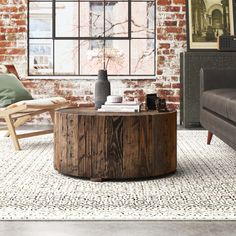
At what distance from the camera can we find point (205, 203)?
2.54 m

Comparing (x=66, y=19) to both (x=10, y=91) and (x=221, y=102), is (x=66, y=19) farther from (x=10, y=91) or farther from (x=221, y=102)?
(x=221, y=102)

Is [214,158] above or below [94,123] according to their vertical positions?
below

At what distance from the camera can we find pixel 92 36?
22.5 ft

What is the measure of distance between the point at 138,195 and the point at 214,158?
1.37 metres

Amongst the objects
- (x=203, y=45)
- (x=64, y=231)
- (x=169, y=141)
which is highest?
Result: (x=203, y=45)

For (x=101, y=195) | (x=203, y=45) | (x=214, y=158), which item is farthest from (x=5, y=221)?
(x=203, y=45)

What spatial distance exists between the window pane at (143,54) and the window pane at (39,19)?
1.12 metres

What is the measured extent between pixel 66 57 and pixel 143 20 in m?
1.11

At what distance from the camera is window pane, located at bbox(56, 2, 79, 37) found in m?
6.87

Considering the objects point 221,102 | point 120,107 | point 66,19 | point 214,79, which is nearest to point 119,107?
point 120,107

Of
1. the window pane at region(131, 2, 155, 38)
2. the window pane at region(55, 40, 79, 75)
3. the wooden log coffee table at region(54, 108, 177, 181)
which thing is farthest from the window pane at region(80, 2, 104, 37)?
the wooden log coffee table at region(54, 108, 177, 181)

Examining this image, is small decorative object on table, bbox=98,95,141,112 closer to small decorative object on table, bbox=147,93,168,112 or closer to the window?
small decorative object on table, bbox=147,93,168,112

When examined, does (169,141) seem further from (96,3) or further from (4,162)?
(96,3)

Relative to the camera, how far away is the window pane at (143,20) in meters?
6.82
